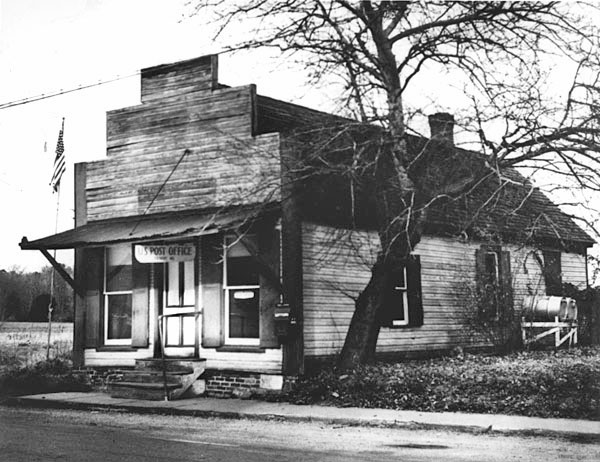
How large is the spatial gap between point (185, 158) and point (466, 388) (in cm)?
740

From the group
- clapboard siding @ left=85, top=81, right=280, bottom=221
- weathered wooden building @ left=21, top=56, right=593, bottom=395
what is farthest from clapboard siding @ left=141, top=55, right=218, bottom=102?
clapboard siding @ left=85, top=81, right=280, bottom=221

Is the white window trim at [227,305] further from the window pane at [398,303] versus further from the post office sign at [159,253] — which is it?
the window pane at [398,303]

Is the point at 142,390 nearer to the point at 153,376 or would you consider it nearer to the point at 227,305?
the point at 153,376

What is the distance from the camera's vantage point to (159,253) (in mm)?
16203

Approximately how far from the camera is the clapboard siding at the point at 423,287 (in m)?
16.5

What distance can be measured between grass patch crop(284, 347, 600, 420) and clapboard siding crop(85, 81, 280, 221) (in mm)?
3709

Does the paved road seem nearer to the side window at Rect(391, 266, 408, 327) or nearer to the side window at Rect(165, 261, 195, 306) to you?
the side window at Rect(165, 261, 195, 306)

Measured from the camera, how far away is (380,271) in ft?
52.8

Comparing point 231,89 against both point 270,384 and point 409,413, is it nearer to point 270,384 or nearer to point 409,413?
point 270,384

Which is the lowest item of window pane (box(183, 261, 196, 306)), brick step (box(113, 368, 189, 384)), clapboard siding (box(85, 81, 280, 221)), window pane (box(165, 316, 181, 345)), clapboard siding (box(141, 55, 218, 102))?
brick step (box(113, 368, 189, 384))

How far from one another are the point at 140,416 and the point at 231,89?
6564 millimetres

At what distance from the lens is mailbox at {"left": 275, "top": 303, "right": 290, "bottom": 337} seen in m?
15.5

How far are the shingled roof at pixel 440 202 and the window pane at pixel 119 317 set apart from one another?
464cm

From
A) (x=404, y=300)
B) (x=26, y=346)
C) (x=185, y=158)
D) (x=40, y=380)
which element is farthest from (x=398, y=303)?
(x=26, y=346)
